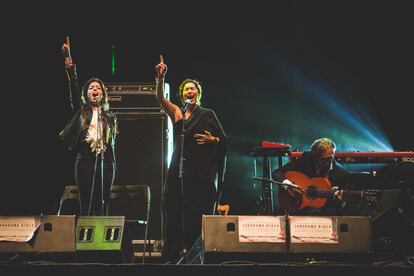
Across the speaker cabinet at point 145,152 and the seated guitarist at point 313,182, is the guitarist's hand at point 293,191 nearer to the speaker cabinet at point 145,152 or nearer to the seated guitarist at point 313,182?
the seated guitarist at point 313,182

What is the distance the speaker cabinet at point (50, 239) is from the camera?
3.98 meters

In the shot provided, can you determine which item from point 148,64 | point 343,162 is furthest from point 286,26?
point 343,162

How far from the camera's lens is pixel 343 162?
666 cm

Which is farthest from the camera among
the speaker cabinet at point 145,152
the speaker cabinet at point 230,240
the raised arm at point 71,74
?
the speaker cabinet at point 145,152

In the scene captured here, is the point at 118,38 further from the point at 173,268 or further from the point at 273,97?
the point at 173,268

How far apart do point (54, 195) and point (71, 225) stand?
3.95 m

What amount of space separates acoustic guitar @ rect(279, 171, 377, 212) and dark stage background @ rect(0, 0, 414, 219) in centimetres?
259

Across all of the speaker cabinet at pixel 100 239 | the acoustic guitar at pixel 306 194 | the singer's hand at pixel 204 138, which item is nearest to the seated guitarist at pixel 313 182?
the acoustic guitar at pixel 306 194

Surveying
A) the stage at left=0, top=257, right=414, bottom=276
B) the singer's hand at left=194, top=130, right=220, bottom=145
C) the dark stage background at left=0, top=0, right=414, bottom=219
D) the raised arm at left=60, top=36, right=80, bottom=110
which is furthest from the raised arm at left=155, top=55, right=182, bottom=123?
the dark stage background at left=0, top=0, right=414, bottom=219

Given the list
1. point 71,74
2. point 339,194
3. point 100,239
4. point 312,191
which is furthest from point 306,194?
point 71,74

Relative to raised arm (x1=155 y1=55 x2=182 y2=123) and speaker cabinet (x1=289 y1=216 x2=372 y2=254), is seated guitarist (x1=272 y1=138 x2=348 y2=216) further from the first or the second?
speaker cabinet (x1=289 y1=216 x2=372 y2=254)

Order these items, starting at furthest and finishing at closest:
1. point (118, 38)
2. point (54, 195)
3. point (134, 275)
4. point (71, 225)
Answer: point (118, 38) → point (54, 195) → point (71, 225) → point (134, 275)

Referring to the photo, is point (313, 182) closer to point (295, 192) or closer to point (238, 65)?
point (295, 192)

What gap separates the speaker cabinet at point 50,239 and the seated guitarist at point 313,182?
7.70 feet
